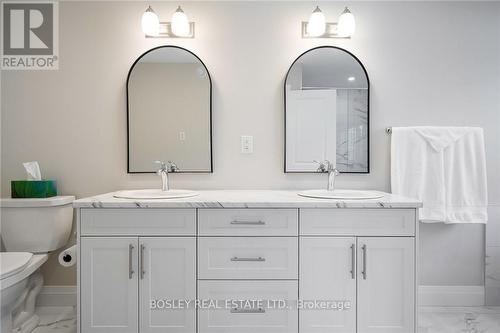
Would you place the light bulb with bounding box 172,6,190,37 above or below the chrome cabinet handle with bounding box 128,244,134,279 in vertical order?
above

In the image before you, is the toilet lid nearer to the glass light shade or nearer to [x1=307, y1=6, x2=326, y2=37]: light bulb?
the glass light shade

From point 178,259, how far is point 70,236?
0.97 metres

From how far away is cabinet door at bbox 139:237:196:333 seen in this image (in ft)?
4.98

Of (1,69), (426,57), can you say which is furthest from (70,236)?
(426,57)

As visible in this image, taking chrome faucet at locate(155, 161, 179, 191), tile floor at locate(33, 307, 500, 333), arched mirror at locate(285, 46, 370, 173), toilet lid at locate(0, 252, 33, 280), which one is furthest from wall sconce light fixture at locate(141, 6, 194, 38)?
tile floor at locate(33, 307, 500, 333)

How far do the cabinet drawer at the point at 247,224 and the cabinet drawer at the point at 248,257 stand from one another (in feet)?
0.10

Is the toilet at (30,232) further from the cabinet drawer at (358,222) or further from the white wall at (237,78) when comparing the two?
the cabinet drawer at (358,222)

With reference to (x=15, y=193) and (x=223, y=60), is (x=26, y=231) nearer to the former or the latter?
(x=15, y=193)

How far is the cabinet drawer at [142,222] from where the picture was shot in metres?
1.52

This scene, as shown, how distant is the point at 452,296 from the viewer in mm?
2037

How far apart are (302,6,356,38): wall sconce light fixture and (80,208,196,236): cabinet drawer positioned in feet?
4.56

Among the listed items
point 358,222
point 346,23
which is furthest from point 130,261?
point 346,23

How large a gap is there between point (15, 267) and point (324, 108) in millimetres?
A: 1928

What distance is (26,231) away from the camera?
1801mm
